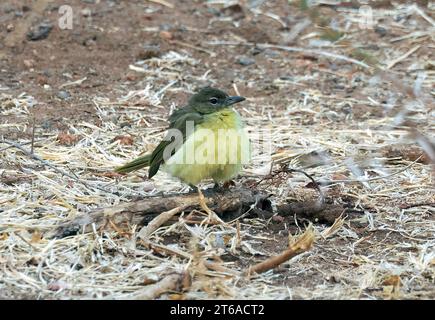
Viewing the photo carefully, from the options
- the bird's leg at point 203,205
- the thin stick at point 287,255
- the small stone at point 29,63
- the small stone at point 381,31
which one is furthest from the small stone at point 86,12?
the thin stick at point 287,255

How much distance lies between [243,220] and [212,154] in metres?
0.51

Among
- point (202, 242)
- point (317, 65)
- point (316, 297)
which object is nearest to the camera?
point (316, 297)

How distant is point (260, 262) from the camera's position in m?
4.87

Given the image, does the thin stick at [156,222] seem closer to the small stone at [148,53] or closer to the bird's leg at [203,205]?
the bird's leg at [203,205]

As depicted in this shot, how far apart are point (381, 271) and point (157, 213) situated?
1.50 m

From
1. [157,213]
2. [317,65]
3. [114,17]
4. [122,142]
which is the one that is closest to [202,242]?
[157,213]

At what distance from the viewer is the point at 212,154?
5445mm

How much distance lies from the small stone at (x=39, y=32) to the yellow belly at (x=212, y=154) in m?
3.92

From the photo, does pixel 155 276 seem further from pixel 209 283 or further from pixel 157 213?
pixel 157 213

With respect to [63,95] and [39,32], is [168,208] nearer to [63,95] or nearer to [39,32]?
[63,95]

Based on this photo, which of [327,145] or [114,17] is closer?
[327,145]

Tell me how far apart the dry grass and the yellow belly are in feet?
1.30

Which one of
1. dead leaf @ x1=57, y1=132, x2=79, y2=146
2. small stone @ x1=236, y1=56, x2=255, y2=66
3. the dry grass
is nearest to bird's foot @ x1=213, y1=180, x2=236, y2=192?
the dry grass

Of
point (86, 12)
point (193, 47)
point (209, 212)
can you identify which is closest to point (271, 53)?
point (193, 47)
